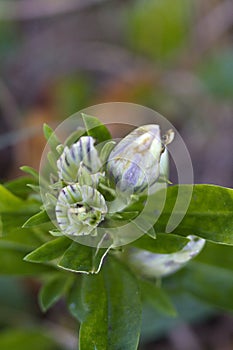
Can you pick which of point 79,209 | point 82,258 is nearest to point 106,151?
point 79,209

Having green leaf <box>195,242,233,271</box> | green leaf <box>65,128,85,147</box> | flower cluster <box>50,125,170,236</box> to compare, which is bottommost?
green leaf <box>195,242,233,271</box>

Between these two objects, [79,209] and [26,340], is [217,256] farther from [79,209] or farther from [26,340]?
[26,340]

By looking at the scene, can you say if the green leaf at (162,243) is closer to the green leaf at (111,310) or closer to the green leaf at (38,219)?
the green leaf at (111,310)

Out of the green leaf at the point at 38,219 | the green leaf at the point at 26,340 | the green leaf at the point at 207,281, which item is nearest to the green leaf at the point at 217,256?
the green leaf at the point at 207,281

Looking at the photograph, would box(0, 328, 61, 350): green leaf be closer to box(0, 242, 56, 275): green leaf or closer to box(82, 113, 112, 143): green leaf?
box(0, 242, 56, 275): green leaf

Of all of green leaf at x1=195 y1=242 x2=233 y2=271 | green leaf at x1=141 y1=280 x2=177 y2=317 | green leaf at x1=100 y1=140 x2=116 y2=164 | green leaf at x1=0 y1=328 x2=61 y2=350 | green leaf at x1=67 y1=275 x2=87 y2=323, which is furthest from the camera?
green leaf at x1=0 y1=328 x2=61 y2=350

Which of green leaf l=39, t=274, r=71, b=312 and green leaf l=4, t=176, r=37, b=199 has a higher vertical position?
green leaf l=4, t=176, r=37, b=199

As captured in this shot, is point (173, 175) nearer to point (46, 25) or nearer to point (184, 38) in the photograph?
point (184, 38)

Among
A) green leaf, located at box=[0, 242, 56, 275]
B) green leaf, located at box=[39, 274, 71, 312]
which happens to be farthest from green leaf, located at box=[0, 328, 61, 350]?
green leaf, located at box=[39, 274, 71, 312]
